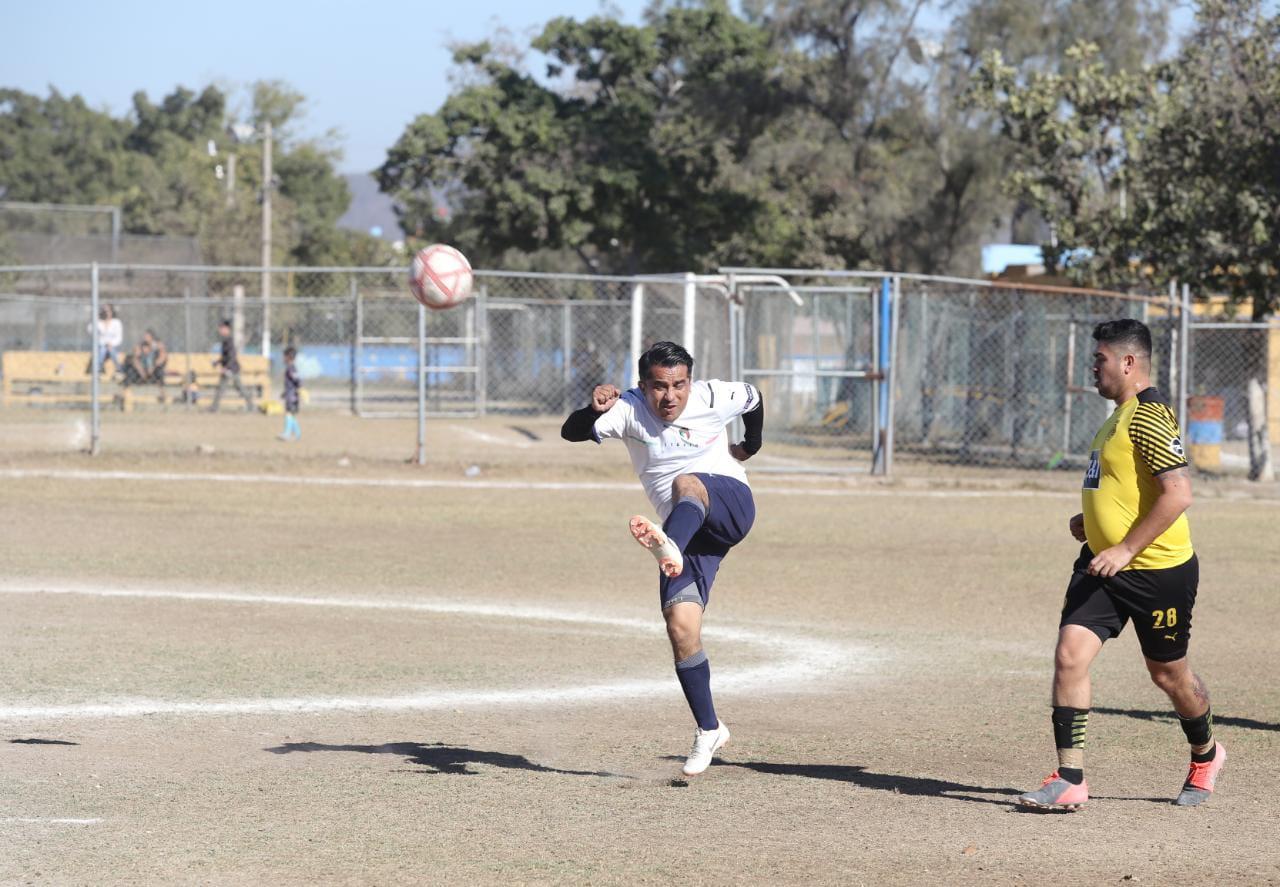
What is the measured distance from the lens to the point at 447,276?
1116cm

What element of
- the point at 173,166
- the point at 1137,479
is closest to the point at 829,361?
the point at 1137,479

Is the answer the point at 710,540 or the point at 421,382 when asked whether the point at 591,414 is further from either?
the point at 421,382

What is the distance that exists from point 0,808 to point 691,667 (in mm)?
2617

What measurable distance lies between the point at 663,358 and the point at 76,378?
27.2 m

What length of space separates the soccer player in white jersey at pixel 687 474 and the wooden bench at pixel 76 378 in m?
24.9

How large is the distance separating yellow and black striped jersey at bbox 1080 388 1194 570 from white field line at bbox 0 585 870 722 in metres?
3.11

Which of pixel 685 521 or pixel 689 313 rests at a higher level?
pixel 689 313

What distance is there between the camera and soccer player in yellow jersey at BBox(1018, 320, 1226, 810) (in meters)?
5.93

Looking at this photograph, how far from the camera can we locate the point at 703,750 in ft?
21.4

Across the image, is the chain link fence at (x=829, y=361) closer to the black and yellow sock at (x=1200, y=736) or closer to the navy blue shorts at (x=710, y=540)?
the navy blue shorts at (x=710, y=540)

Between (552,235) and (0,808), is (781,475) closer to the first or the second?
(0,808)

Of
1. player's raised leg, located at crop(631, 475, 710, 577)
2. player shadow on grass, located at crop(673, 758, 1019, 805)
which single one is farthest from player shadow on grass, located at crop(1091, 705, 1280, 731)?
player's raised leg, located at crop(631, 475, 710, 577)

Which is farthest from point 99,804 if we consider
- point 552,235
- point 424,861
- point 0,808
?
point 552,235

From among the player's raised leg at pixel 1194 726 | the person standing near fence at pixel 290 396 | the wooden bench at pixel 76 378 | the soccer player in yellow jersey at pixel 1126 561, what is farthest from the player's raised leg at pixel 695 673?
the wooden bench at pixel 76 378
